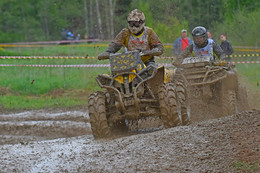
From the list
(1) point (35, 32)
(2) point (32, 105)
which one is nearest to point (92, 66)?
(2) point (32, 105)

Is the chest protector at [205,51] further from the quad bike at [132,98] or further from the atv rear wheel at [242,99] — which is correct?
the quad bike at [132,98]

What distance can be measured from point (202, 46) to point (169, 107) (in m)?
3.64

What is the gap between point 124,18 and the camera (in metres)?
23.2

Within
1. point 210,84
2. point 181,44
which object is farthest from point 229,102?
point 181,44

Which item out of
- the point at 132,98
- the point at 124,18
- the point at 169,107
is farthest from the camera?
the point at 124,18

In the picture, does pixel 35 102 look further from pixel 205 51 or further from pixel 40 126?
pixel 205 51

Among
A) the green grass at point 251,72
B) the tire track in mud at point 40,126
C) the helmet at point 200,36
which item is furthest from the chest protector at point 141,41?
the green grass at point 251,72

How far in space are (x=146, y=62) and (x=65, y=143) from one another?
7.48 ft

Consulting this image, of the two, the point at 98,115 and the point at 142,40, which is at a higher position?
the point at 142,40

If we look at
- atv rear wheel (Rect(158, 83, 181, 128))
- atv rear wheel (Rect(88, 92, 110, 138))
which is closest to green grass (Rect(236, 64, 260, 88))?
atv rear wheel (Rect(158, 83, 181, 128))

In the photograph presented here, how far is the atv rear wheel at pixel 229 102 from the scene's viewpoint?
11.2 metres

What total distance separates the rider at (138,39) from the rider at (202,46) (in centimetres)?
188

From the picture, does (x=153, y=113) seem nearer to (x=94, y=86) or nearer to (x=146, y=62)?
(x=146, y=62)

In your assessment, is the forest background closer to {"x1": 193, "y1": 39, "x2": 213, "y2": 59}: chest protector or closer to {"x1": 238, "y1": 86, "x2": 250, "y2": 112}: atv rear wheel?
{"x1": 193, "y1": 39, "x2": 213, "y2": 59}: chest protector
